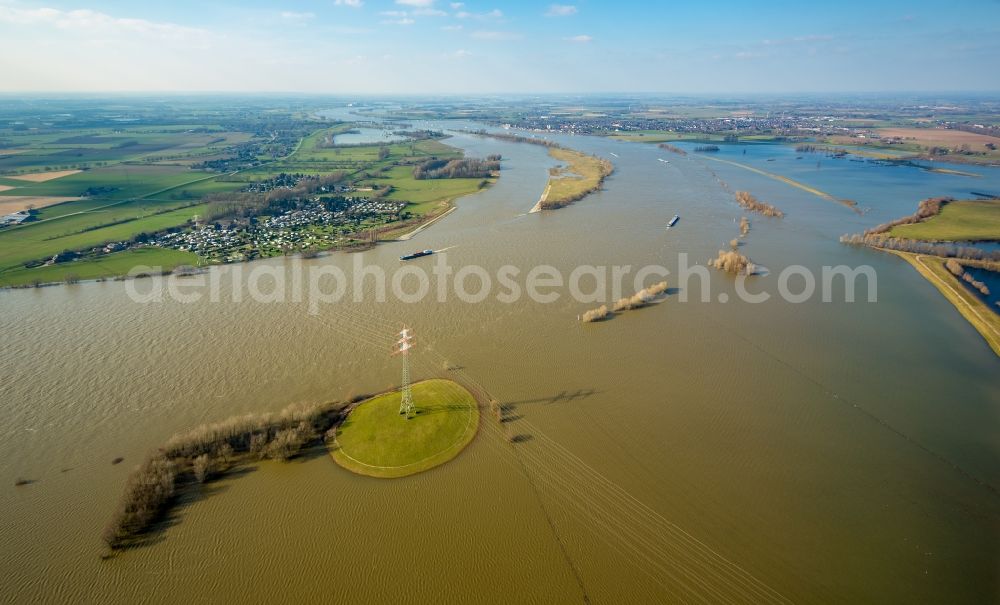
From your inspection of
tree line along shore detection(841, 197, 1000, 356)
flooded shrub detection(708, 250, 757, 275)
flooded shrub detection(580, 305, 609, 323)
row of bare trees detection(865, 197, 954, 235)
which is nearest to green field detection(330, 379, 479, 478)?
flooded shrub detection(580, 305, 609, 323)

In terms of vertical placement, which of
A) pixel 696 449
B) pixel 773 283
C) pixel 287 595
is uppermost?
pixel 773 283

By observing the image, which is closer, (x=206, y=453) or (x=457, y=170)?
(x=206, y=453)

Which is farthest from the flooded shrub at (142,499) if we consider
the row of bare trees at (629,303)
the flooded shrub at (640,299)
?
the flooded shrub at (640,299)

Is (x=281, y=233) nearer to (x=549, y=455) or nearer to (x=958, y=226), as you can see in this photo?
(x=549, y=455)

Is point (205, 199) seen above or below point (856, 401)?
above

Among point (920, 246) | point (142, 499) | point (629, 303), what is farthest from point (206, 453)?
point (920, 246)

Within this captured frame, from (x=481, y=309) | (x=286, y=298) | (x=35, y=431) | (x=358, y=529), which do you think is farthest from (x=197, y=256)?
(x=358, y=529)

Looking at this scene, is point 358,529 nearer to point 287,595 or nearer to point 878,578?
point 287,595
